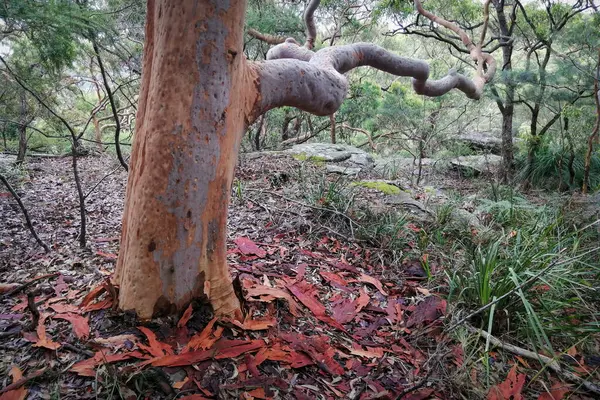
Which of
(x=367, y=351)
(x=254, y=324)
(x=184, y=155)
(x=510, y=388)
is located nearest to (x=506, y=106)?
(x=510, y=388)

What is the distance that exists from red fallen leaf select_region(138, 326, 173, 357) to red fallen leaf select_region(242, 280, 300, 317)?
59 cm

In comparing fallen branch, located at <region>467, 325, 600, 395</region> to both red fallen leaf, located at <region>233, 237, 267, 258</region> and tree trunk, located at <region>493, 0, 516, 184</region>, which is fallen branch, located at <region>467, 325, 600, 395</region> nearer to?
red fallen leaf, located at <region>233, 237, 267, 258</region>

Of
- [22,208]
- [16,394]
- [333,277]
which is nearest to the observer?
[16,394]

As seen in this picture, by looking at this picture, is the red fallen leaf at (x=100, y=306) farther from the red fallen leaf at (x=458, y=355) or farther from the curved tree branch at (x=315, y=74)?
the red fallen leaf at (x=458, y=355)

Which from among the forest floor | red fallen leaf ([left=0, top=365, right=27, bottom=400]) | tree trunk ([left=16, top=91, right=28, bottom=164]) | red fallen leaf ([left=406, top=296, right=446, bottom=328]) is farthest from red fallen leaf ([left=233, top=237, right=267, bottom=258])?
tree trunk ([left=16, top=91, right=28, bottom=164])

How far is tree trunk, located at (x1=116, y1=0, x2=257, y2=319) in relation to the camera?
4.70 ft

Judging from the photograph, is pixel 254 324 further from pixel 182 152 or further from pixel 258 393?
pixel 182 152

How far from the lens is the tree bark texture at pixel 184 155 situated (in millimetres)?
1436

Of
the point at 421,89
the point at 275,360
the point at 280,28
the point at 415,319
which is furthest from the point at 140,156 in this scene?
the point at 280,28

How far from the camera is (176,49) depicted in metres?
1.42

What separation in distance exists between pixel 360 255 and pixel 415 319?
1.00 meters

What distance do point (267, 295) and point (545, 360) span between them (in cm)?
168

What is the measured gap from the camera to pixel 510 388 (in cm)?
176

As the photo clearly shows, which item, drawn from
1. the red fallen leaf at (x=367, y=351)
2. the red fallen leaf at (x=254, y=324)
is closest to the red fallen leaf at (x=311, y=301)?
the red fallen leaf at (x=367, y=351)
